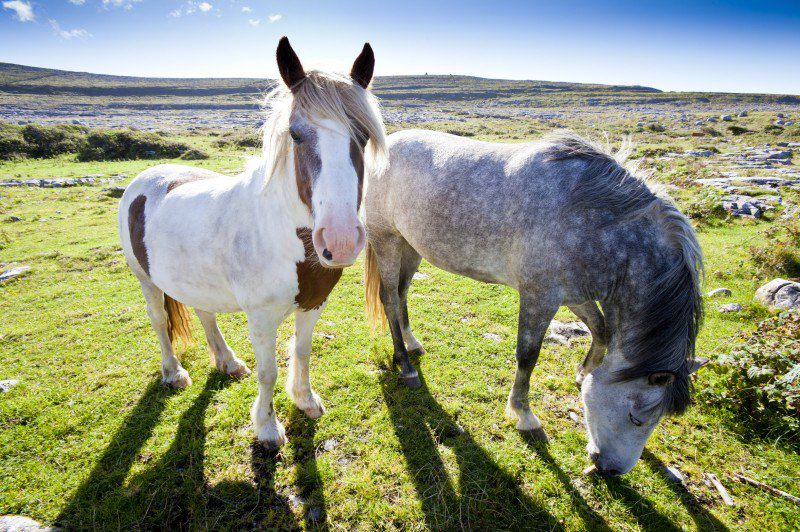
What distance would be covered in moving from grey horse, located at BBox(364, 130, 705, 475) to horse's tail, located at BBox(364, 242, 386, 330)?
91cm

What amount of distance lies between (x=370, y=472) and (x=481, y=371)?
1.98 meters

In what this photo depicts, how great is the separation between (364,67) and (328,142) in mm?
840

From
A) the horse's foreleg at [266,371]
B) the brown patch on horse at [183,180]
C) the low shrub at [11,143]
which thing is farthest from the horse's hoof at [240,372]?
the low shrub at [11,143]

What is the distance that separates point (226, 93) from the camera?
110 meters

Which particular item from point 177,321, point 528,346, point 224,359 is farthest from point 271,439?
point 528,346

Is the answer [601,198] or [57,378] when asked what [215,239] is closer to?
[601,198]

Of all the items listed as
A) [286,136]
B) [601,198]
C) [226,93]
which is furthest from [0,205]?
[226,93]

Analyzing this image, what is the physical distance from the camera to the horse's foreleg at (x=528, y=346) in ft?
10.7

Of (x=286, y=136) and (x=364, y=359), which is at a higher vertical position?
(x=286, y=136)

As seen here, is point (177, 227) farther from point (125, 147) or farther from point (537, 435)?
point (125, 147)

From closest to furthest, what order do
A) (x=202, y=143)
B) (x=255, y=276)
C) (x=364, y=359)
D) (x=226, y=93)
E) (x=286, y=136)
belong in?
1. (x=286, y=136)
2. (x=255, y=276)
3. (x=364, y=359)
4. (x=202, y=143)
5. (x=226, y=93)

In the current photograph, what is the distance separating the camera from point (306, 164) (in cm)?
228

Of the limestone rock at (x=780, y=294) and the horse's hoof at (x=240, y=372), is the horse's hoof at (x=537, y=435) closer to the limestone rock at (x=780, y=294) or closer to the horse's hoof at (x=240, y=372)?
the horse's hoof at (x=240, y=372)

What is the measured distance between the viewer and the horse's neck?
2.58 m
